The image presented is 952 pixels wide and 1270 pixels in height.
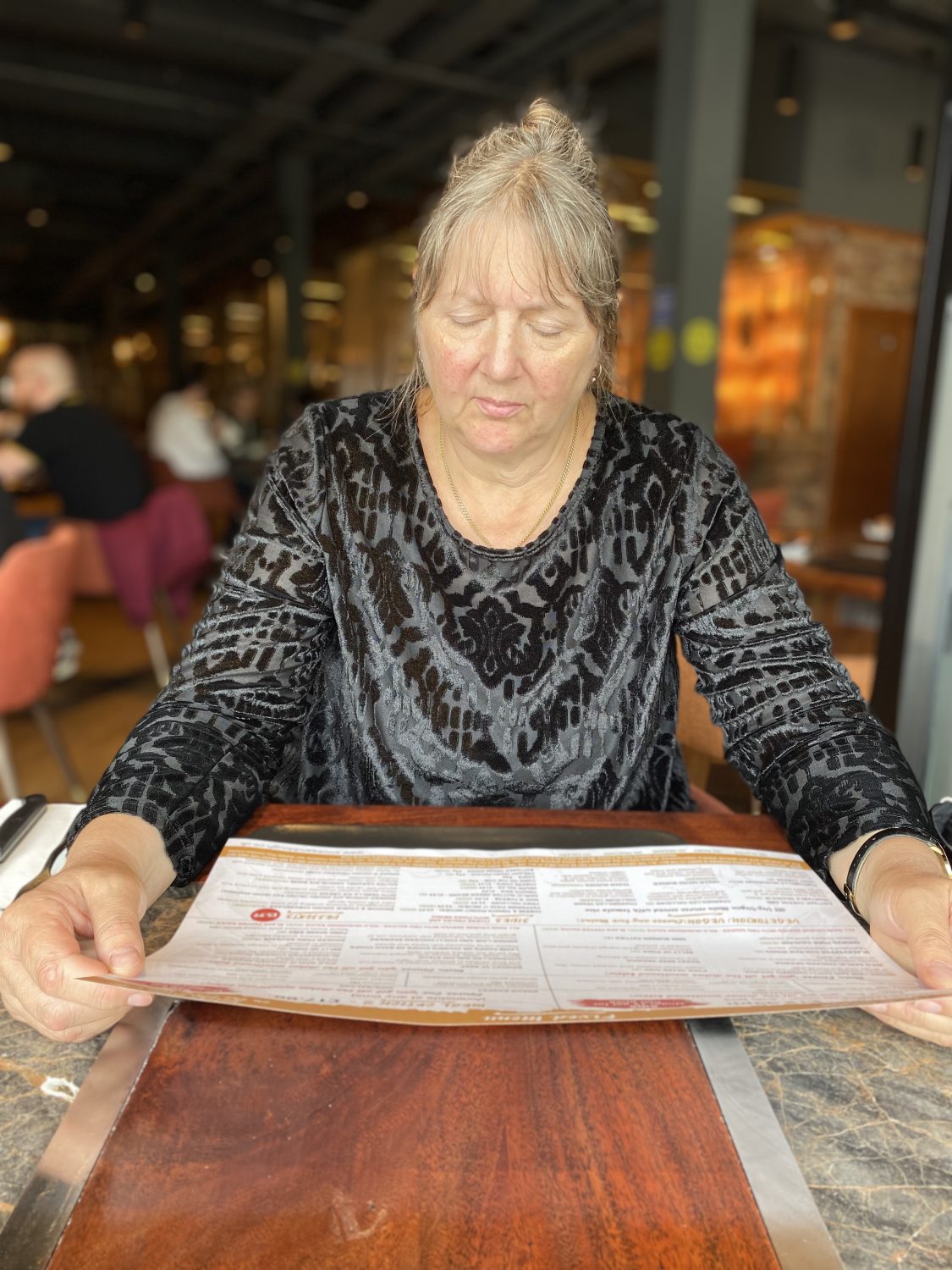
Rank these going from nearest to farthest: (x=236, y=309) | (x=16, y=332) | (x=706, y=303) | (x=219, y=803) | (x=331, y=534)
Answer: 1. (x=219, y=803)
2. (x=331, y=534)
3. (x=706, y=303)
4. (x=236, y=309)
5. (x=16, y=332)

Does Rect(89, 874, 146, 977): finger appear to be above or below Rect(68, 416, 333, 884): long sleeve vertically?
below

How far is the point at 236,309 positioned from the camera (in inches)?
706

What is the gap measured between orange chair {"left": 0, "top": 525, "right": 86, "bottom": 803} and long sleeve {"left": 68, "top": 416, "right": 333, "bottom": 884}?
5.73 ft

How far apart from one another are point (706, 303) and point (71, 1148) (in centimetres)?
552

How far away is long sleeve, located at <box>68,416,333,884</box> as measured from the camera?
0.89 metres

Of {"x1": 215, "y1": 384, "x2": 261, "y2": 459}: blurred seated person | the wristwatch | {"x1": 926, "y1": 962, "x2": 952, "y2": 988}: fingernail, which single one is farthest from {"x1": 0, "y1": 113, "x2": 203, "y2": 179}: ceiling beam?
{"x1": 926, "y1": 962, "x2": 952, "y2": 988}: fingernail

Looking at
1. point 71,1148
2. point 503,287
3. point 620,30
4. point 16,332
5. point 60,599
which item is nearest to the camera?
point 71,1148

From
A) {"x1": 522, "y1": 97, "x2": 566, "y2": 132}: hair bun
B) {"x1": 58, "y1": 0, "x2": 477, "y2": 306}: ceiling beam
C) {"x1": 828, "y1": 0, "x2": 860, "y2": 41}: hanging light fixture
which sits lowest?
{"x1": 522, "y1": 97, "x2": 566, "y2": 132}: hair bun

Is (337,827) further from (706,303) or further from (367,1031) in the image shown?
(706,303)

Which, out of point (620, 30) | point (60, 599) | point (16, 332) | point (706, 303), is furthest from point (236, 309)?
point (60, 599)

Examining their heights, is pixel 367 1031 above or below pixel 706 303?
below

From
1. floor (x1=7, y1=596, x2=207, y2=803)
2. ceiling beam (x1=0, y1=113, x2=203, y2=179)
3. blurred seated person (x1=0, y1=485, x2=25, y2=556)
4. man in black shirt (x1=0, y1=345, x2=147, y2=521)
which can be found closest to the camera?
blurred seated person (x1=0, y1=485, x2=25, y2=556)

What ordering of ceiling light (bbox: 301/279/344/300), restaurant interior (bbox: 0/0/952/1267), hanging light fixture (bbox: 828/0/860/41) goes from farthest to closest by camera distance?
ceiling light (bbox: 301/279/344/300) < hanging light fixture (bbox: 828/0/860/41) < restaurant interior (bbox: 0/0/952/1267)

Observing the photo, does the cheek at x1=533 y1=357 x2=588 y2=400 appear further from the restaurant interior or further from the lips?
the restaurant interior
